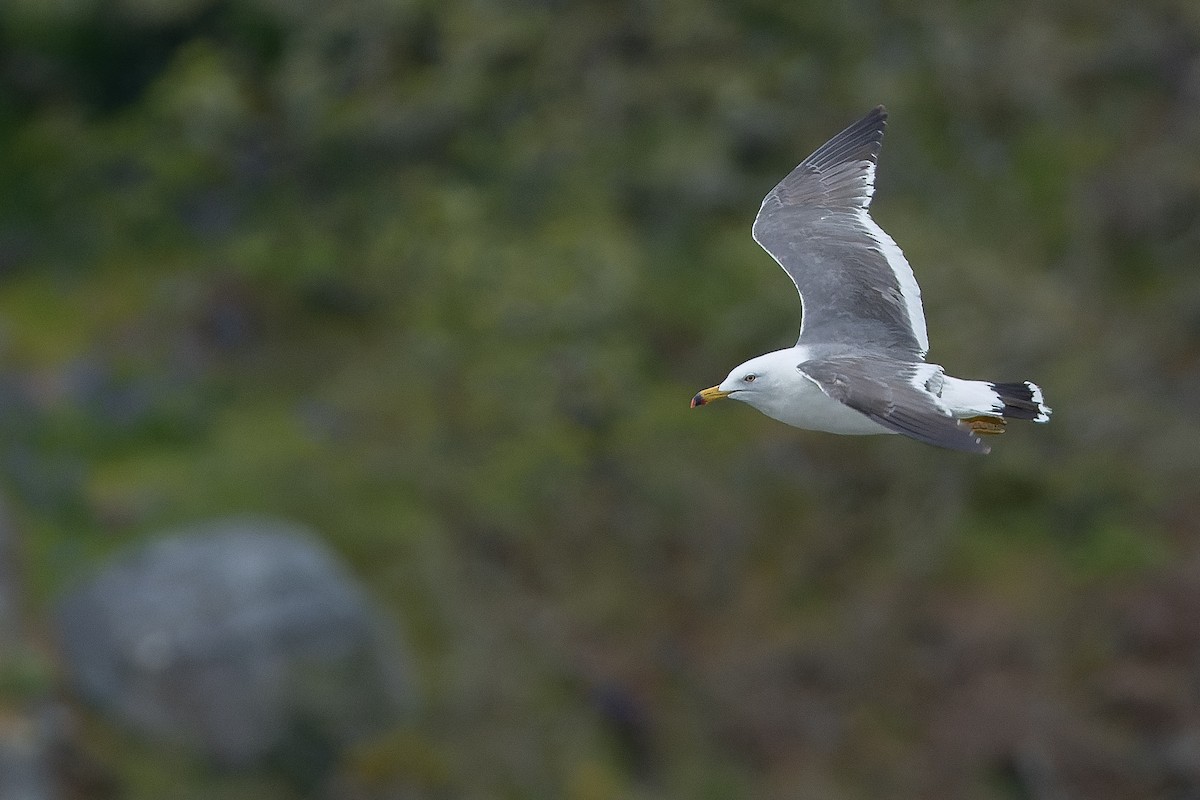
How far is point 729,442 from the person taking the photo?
45.8 ft

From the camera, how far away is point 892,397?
6133 millimetres

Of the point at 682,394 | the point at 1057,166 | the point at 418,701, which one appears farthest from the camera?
the point at 1057,166

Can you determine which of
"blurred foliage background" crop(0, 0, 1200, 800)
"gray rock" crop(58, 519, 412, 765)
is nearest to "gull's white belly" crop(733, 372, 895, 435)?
"blurred foliage background" crop(0, 0, 1200, 800)

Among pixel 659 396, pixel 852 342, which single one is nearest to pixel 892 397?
pixel 852 342

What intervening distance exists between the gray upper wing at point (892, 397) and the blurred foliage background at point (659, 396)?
19.0ft

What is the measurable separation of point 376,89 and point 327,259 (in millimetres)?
1556

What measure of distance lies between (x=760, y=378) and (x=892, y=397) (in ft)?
2.54

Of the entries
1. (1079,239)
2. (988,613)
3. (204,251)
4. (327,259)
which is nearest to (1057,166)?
(1079,239)

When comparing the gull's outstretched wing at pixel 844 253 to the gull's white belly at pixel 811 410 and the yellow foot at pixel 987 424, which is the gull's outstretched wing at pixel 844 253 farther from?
the gull's white belly at pixel 811 410

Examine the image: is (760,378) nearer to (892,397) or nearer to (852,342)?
(852,342)

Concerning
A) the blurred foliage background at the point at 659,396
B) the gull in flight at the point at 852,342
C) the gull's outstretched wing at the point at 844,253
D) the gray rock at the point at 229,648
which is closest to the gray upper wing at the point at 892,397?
the gull in flight at the point at 852,342

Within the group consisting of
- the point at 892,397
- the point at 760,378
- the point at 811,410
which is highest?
the point at 760,378

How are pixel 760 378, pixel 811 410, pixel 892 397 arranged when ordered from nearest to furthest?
pixel 892 397
pixel 811 410
pixel 760 378

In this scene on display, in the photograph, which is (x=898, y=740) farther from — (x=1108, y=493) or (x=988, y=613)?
(x=1108, y=493)
